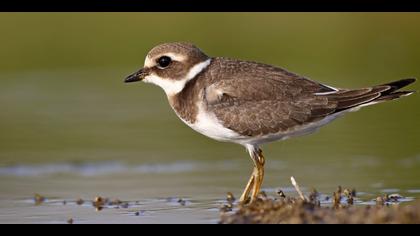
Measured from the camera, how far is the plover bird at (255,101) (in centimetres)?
1123

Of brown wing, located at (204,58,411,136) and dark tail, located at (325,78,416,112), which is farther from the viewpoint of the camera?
dark tail, located at (325,78,416,112)

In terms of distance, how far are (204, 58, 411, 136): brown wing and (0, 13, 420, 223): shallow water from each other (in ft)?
3.75

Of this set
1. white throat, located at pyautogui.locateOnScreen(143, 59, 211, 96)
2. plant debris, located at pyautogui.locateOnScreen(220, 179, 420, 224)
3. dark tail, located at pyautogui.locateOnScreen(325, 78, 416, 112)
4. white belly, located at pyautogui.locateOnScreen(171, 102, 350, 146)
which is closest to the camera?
plant debris, located at pyautogui.locateOnScreen(220, 179, 420, 224)

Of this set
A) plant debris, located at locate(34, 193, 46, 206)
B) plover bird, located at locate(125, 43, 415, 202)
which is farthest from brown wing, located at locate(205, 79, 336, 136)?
plant debris, located at locate(34, 193, 46, 206)

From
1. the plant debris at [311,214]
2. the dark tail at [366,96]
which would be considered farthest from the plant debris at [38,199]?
the dark tail at [366,96]

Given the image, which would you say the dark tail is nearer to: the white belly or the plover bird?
the plover bird

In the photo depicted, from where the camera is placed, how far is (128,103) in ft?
65.0

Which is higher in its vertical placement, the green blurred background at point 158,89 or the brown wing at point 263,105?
the green blurred background at point 158,89

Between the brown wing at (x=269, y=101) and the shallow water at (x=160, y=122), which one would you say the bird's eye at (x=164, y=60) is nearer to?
the brown wing at (x=269, y=101)

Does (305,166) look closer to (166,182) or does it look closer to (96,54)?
(166,182)

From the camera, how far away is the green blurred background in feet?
51.0

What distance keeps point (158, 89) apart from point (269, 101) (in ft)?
35.4

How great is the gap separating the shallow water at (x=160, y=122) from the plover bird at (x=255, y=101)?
1.00 metres
